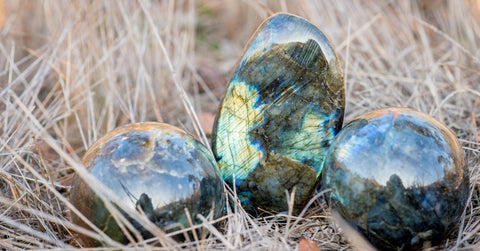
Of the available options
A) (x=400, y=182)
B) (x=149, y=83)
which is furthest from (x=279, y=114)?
(x=149, y=83)

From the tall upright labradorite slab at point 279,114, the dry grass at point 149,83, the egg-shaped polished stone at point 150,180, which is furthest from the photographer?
the dry grass at point 149,83

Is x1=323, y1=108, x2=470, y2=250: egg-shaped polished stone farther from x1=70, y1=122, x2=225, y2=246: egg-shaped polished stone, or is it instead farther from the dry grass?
x1=70, y1=122, x2=225, y2=246: egg-shaped polished stone

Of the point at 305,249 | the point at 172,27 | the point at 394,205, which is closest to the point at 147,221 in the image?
the point at 305,249

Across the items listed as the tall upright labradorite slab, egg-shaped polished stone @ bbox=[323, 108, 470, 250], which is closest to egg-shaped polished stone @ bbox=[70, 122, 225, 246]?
the tall upright labradorite slab

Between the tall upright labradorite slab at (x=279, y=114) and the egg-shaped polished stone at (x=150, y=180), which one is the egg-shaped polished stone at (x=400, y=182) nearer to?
the tall upright labradorite slab at (x=279, y=114)

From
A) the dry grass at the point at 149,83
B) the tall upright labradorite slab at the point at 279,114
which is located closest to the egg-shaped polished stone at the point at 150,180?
the dry grass at the point at 149,83
